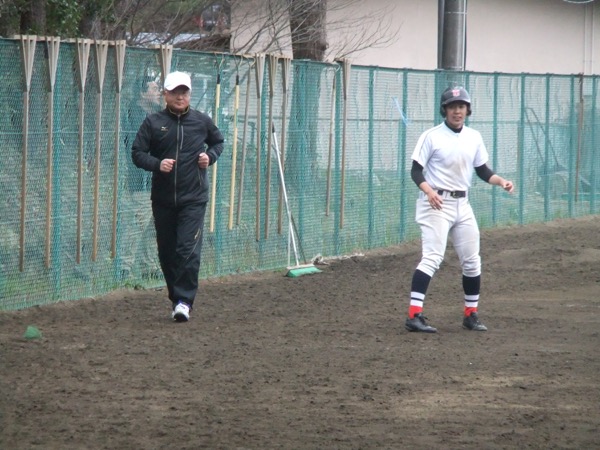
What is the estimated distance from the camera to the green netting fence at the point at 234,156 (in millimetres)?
10367

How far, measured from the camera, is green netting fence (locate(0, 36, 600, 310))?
10367 millimetres

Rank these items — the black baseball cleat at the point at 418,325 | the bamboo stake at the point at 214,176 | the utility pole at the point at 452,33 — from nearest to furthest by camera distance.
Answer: the black baseball cleat at the point at 418,325 → the bamboo stake at the point at 214,176 → the utility pole at the point at 452,33

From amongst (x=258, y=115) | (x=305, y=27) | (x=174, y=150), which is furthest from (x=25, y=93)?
(x=305, y=27)

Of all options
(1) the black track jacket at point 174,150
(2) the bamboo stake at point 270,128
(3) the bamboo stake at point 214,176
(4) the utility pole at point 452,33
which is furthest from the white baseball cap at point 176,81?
(4) the utility pole at point 452,33

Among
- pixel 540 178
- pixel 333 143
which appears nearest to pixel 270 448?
pixel 333 143

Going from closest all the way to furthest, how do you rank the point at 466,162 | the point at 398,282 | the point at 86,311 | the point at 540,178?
the point at 466,162, the point at 86,311, the point at 398,282, the point at 540,178

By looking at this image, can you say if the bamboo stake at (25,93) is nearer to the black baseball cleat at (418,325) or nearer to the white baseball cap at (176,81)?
the white baseball cap at (176,81)

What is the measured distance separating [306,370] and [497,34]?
2176cm

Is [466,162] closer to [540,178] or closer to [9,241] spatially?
[9,241]

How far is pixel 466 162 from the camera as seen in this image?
32.0 ft

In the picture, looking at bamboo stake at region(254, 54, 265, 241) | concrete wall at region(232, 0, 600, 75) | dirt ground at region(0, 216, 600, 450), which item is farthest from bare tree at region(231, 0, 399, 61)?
dirt ground at region(0, 216, 600, 450)

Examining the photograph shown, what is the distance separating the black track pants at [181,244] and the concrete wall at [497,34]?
15270 mm

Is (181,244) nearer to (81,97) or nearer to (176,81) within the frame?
(176,81)

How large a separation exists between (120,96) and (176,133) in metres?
1.42
